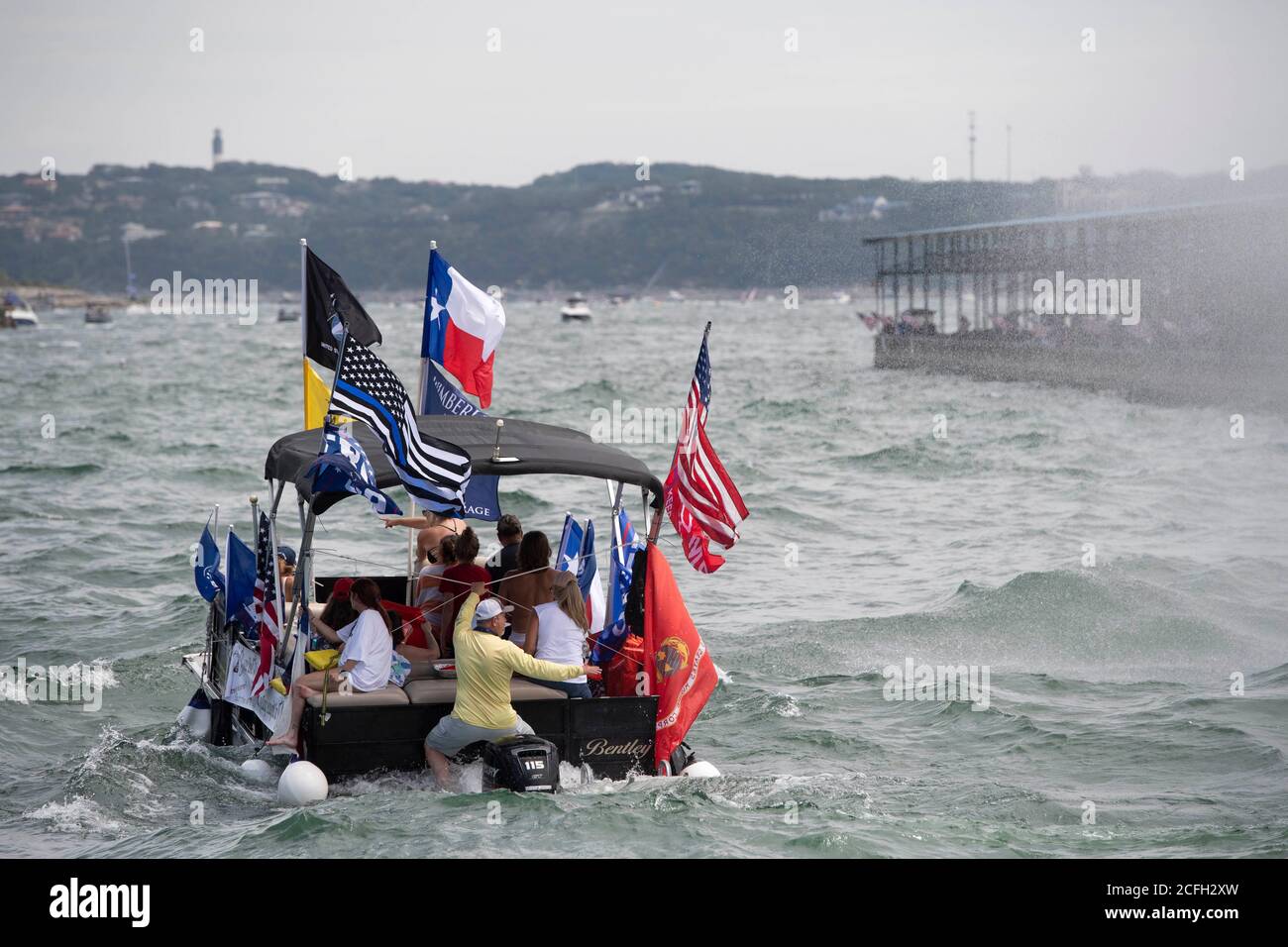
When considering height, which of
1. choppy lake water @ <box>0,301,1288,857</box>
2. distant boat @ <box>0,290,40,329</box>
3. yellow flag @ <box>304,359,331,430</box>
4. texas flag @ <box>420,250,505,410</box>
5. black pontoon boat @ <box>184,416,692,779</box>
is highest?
distant boat @ <box>0,290,40,329</box>

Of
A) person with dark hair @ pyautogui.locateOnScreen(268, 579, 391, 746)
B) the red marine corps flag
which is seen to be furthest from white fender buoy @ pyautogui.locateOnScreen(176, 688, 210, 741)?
the red marine corps flag

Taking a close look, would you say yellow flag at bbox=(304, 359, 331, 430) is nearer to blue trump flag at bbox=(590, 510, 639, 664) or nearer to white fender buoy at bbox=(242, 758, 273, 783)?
blue trump flag at bbox=(590, 510, 639, 664)

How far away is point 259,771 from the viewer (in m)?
11.6

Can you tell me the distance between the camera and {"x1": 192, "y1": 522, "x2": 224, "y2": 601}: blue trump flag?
14.3 m

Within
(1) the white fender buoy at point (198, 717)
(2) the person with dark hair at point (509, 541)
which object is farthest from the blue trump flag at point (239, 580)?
(2) the person with dark hair at point (509, 541)

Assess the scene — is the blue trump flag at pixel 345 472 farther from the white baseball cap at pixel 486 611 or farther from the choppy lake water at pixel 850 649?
the choppy lake water at pixel 850 649

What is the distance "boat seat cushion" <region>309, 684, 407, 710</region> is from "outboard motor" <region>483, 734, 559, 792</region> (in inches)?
31.9

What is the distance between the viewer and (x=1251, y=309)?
5325 cm

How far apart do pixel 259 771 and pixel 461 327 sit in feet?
14.0

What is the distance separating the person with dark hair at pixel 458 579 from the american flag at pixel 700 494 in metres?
1.63

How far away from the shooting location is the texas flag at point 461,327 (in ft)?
43.4

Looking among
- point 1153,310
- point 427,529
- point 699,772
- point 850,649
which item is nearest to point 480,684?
point 699,772

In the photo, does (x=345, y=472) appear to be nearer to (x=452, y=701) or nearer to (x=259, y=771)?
(x=452, y=701)
